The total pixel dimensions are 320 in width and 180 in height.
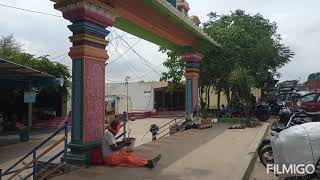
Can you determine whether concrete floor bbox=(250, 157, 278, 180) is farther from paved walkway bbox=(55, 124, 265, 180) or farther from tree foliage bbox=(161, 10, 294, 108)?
tree foliage bbox=(161, 10, 294, 108)

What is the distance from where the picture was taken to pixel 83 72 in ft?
25.4

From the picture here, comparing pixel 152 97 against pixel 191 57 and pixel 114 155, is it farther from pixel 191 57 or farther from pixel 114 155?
pixel 114 155

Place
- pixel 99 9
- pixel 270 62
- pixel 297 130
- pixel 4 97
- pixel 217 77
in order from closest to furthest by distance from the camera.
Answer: pixel 297 130 < pixel 99 9 < pixel 217 77 < pixel 270 62 < pixel 4 97

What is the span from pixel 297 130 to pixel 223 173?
200 centimetres

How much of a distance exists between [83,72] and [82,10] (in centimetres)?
118

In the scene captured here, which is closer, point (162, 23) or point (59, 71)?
point (162, 23)

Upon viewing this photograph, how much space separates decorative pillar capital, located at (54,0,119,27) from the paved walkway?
2.90 meters

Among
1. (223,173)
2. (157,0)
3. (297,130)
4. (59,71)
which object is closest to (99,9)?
(157,0)

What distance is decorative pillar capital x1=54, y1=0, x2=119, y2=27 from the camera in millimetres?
7617

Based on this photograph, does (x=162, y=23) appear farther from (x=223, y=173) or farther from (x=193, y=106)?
(x=223, y=173)

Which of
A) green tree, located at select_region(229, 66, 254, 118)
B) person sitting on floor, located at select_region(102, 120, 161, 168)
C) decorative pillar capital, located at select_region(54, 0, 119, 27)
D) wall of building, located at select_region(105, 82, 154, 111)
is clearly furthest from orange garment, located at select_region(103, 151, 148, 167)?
wall of building, located at select_region(105, 82, 154, 111)

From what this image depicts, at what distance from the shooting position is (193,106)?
16922 mm
